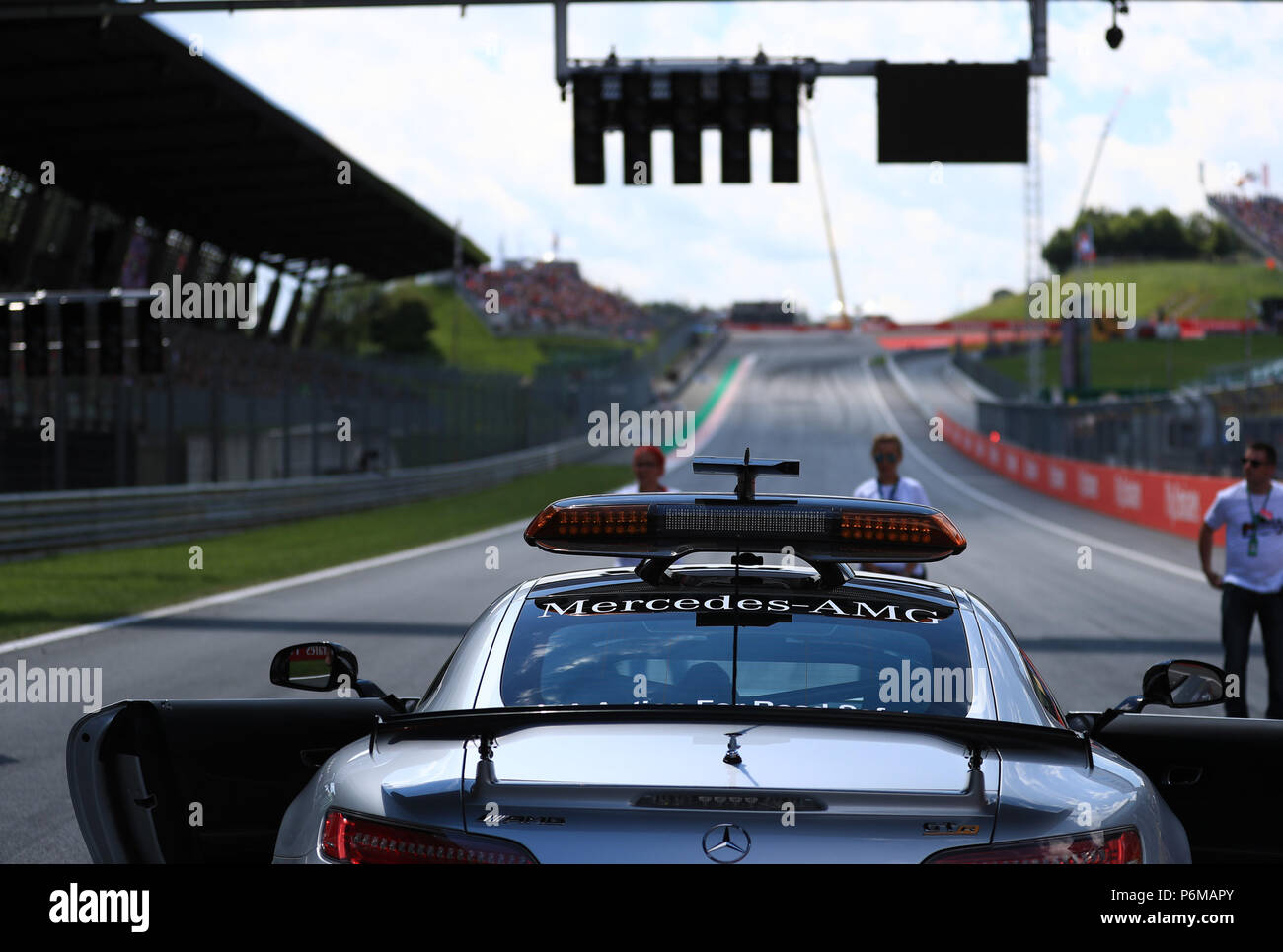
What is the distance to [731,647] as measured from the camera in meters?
3.87

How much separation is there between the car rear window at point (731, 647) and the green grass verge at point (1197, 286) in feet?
455

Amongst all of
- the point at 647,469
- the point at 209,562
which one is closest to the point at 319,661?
the point at 647,469

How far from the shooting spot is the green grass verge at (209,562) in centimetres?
1560

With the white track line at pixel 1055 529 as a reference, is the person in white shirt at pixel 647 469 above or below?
above

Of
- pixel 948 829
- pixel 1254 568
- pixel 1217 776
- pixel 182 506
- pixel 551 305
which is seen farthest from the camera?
pixel 551 305

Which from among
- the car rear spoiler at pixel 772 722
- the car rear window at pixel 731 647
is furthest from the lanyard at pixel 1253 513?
the car rear spoiler at pixel 772 722

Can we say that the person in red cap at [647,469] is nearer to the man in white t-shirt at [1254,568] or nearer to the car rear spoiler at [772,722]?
the man in white t-shirt at [1254,568]

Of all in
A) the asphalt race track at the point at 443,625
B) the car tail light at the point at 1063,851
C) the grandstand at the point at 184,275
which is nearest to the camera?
the car tail light at the point at 1063,851

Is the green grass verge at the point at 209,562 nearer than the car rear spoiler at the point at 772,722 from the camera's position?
No

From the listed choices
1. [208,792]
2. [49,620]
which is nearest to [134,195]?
[49,620]

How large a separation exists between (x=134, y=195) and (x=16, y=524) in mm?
26718

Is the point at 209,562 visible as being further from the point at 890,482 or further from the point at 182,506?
the point at 890,482

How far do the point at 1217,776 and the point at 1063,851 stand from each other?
6.53 feet

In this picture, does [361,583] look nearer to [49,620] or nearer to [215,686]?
[49,620]
